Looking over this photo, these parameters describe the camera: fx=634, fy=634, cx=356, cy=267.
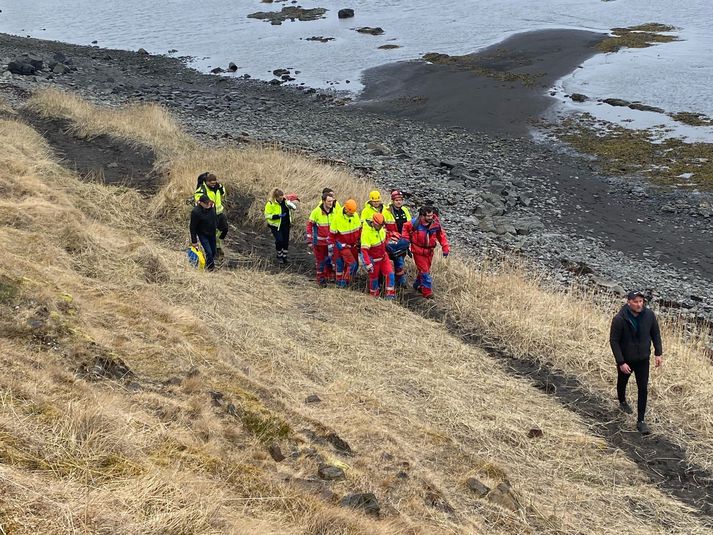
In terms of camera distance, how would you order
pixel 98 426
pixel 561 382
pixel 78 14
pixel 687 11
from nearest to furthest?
1. pixel 98 426
2. pixel 561 382
3. pixel 687 11
4. pixel 78 14

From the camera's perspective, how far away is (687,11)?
5647cm

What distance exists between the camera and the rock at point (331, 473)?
5.65 meters

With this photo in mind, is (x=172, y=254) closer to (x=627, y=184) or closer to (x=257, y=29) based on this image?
(x=627, y=184)

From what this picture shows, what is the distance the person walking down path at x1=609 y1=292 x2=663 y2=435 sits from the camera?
8352 mm

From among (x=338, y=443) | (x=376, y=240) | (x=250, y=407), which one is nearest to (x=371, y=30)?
(x=376, y=240)

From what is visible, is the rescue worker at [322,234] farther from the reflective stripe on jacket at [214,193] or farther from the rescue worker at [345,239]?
the reflective stripe on jacket at [214,193]

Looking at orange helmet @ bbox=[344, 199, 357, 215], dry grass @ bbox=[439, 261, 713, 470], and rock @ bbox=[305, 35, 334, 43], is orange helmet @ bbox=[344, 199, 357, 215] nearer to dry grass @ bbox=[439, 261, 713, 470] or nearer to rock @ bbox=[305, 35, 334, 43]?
dry grass @ bbox=[439, 261, 713, 470]

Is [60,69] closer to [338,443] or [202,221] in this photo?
[202,221]

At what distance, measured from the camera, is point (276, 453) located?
5.79 meters

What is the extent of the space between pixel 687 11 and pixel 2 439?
65.7 metres

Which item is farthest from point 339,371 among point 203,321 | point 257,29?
point 257,29

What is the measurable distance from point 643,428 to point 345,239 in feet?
18.9

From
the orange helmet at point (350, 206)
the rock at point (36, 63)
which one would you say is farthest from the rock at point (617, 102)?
the rock at point (36, 63)

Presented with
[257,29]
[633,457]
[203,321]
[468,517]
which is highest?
[257,29]
